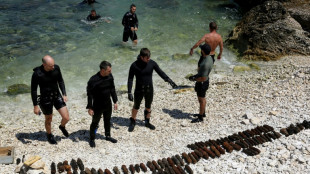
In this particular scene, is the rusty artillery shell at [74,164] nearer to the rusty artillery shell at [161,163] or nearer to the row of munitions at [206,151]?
the row of munitions at [206,151]

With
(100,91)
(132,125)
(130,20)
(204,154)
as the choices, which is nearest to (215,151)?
(204,154)

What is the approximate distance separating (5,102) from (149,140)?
237 inches

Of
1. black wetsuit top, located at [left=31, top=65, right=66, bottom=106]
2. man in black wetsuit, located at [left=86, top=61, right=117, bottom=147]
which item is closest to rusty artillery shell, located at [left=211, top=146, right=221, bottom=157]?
man in black wetsuit, located at [left=86, top=61, right=117, bottom=147]

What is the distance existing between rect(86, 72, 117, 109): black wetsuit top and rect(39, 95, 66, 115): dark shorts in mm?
774

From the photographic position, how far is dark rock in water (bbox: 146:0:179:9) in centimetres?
2192

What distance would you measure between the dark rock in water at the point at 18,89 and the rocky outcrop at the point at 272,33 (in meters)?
8.91

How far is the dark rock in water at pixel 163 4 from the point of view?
2192cm

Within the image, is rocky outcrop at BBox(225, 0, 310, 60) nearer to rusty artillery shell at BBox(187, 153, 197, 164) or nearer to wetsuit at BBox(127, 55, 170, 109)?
wetsuit at BBox(127, 55, 170, 109)

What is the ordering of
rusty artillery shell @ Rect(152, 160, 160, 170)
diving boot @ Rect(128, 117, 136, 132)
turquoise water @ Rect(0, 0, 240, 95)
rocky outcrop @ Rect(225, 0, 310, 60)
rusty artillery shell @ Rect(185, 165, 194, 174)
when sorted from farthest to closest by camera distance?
1. turquoise water @ Rect(0, 0, 240, 95)
2. rocky outcrop @ Rect(225, 0, 310, 60)
3. diving boot @ Rect(128, 117, 136, 132)
4. rusty artillery shell @ Rect(152, 160, 160, 170)
5. rusty artillery shell @ Rect(185, 165, 194, 174)

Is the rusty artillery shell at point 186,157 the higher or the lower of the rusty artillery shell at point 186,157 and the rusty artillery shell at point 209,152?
the lower

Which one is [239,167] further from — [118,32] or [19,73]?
[118,32]

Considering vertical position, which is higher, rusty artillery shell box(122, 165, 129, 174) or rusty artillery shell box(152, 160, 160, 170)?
rusty artillery shell box(152, 160, 160, 170)

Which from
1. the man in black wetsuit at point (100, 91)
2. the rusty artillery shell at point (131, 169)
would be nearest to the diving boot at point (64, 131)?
the man in black wetsuit at point (100, 91)

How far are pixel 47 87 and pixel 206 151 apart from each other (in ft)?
12.2
